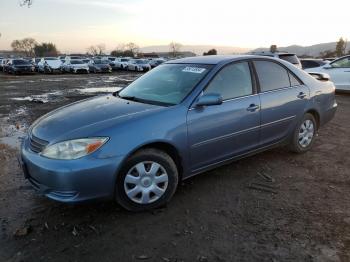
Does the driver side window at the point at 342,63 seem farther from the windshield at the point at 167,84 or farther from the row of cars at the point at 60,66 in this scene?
Answer: the row of cars at the point at 60,66

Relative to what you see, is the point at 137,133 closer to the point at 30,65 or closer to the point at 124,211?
the point at 124,211

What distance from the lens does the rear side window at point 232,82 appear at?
4430mm

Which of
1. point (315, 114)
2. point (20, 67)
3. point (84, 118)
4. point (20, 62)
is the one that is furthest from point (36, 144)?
point (20, 62)

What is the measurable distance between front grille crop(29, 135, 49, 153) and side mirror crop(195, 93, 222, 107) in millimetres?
1663

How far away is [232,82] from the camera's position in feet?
15.1

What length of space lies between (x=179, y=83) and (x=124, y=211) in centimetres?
166

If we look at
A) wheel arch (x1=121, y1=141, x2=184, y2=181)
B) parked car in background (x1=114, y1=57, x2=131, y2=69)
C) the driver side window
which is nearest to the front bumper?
wheel arch (x1=121, y1=141, x2=184, y2=181)

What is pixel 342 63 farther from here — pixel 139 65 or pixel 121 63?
pixel 121 63

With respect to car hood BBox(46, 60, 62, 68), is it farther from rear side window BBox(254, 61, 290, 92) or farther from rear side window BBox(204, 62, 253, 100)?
rear side window BBox(204, 62, 253, 100)

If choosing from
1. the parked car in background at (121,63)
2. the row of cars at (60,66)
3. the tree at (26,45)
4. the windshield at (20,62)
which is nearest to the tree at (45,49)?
the tree at (26,45)

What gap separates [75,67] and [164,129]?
107 feet

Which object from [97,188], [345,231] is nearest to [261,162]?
[345,231]

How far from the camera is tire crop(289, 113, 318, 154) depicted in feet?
18.1

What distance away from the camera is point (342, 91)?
13.3 m
